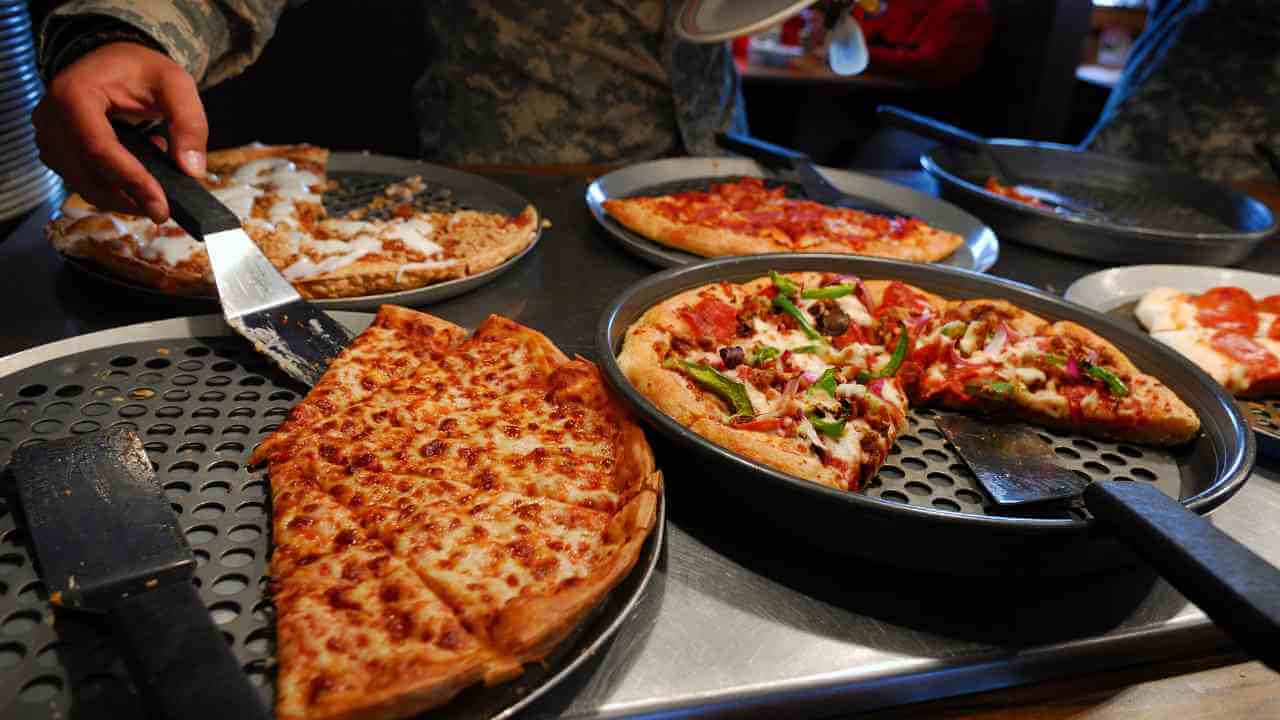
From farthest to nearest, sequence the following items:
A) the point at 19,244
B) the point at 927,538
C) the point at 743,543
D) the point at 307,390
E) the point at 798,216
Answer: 1. the point at 798,216
2. the point at 19,244
3. the point at 307,390
4. the point at 743,543
5. the point at 927,538

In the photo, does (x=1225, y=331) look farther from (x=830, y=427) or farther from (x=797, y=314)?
(x=830, y=427)

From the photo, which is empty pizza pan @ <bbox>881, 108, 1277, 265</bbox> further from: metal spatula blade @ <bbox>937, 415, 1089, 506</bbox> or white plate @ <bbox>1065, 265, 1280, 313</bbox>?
metal spatula blade @ <bbox>937, 415, 1089, 506</bbox>

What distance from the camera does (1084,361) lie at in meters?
1.86

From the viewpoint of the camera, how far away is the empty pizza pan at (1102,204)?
9.02ft

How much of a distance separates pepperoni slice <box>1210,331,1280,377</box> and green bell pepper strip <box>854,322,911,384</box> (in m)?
0.89

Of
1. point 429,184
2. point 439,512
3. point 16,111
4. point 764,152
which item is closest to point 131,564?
point 439,512

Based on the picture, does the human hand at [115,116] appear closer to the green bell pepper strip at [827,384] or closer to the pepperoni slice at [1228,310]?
the green bell pepper strip at [827,384]

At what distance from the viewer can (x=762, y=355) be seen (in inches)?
71.9

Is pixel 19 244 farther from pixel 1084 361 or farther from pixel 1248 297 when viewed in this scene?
pixel 1248 297

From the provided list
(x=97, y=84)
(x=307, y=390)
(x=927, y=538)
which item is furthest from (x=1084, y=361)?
(x=97, y=84)

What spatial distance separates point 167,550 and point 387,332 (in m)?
0.81

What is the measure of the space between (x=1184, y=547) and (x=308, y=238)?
2.15 m

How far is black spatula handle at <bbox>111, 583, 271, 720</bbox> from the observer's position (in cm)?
87

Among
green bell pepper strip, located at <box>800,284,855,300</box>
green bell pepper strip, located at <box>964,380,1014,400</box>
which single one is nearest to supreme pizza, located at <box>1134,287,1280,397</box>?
green bell pepper strip, located at <box>964,380,1014,400</box>
